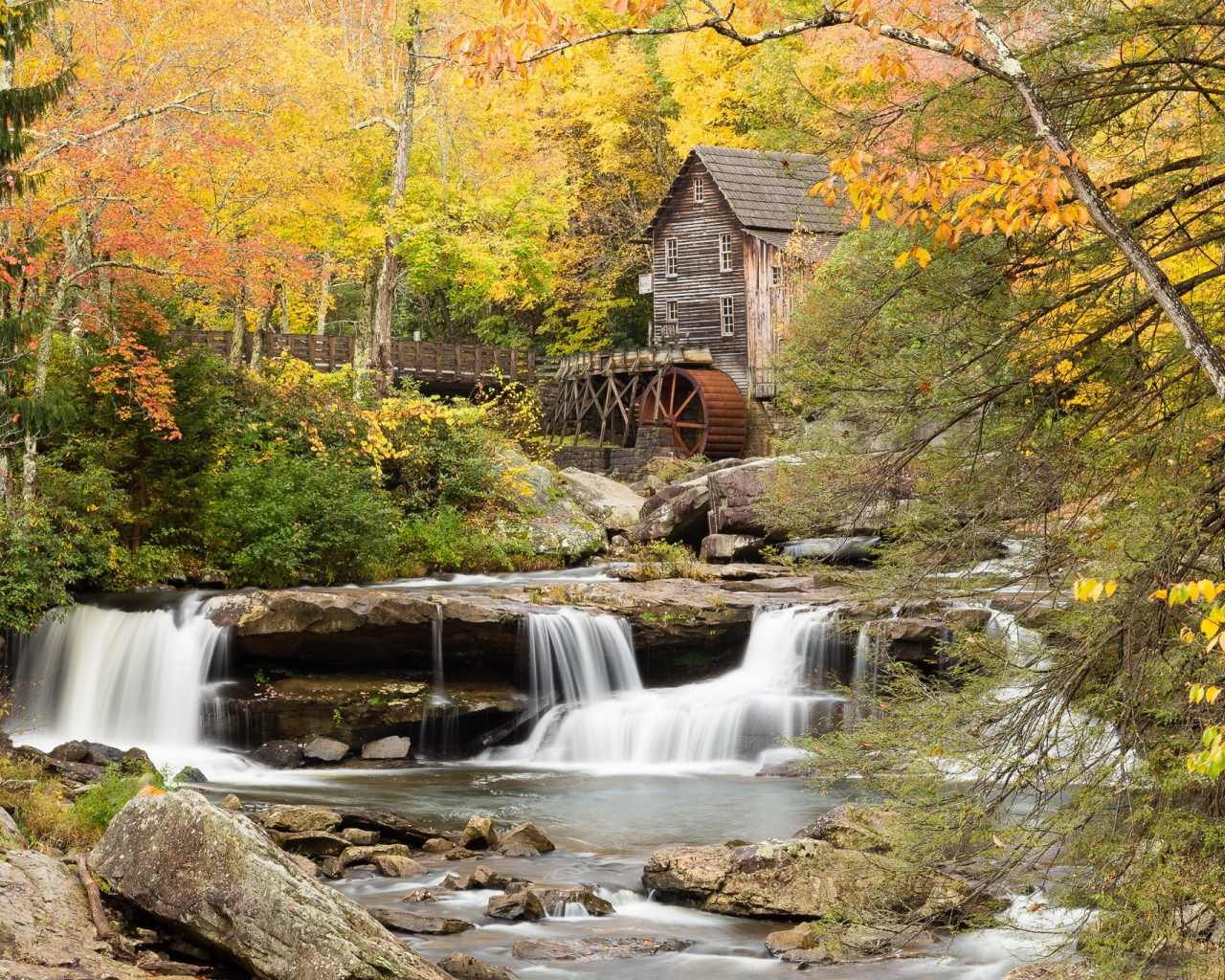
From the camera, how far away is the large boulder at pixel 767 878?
841 cm

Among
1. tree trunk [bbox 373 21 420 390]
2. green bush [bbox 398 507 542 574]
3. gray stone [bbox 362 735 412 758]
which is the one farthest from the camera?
tree trunk [bbox 373 21 420 390]

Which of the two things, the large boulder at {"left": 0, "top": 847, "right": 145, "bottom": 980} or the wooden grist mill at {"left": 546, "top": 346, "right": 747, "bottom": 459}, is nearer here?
the large boulder at {"left": 0, "top": 847, "right": 145, "bottom": 980}

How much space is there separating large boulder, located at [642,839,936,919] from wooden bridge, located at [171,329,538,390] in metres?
26.6

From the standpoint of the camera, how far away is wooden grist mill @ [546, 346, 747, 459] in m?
34.1

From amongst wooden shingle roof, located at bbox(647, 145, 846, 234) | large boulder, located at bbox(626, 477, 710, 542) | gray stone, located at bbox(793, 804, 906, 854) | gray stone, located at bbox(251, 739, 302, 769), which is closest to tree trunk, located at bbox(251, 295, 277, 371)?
large boulder, located at bbox(626, 477, 710, 542)

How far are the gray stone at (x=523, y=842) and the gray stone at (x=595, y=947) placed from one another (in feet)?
7.39

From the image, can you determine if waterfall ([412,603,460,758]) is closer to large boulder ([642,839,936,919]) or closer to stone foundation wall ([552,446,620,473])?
large boulder ([642,839,936,919])

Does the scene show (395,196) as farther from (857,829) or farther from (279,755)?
(857,829)

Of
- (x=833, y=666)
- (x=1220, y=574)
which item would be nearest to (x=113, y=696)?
(x=833, y=666)

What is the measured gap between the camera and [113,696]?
14922mm

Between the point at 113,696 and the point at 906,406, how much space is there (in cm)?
1116

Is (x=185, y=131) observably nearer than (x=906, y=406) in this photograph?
No

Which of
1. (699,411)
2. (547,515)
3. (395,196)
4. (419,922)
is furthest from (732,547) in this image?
(699,411)

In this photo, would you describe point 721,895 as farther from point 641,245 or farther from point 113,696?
point 641,245
